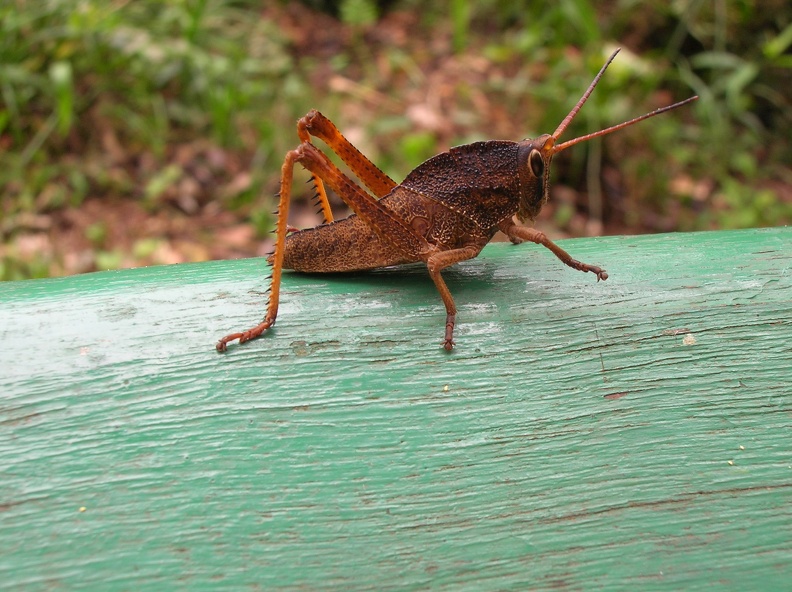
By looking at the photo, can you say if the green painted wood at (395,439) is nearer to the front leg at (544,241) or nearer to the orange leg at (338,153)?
the front leg at (544,241)

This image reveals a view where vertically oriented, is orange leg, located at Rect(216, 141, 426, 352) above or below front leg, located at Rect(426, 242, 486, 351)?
above

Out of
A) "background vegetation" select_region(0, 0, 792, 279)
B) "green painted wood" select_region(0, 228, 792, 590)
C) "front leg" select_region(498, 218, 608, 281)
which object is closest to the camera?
"green painted wood" select_region(0, 228, 792, 590)

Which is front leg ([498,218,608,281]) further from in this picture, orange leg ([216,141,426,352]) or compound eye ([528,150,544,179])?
orange leg ([216,141,426,352])

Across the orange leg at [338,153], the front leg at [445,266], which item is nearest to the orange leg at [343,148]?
the orange leg at [338,153]

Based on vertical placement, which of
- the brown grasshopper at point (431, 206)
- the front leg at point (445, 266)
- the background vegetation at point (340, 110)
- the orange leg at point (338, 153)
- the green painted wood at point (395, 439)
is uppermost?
the background vegetation at point (340, 110)

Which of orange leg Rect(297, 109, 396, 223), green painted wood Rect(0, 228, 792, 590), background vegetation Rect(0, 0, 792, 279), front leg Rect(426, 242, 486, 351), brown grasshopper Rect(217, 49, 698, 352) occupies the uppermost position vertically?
background vegetation Rect(0, 0, 792, 279)

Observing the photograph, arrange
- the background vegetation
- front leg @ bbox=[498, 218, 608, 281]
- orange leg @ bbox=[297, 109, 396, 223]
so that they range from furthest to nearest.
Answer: the background vegetation
orange leg @ bbox=[297, 109, 396, 223]
front leg @ bbox=[498, 218, 608, 281]

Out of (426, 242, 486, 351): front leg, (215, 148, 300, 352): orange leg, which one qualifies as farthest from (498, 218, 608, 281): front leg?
(215, 148, 300, 352): orange leg
